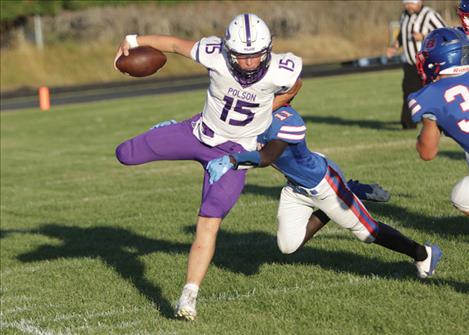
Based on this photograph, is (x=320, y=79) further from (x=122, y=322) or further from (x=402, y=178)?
(x=122, y=322)

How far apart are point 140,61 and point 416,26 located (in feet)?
25.8

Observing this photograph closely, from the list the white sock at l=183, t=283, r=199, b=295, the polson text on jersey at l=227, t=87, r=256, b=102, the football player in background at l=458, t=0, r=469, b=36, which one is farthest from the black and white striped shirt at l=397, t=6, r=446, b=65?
the white sock at l=183, t=283, r=199, b=295

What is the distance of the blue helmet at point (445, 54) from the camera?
5.11 meters

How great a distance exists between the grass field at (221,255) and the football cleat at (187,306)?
0.27 feet

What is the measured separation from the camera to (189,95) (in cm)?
2453

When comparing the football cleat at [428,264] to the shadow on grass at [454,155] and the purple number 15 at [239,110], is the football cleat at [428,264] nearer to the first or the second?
the purple number 15 at [239,110]

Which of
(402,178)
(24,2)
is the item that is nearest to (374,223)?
(402,178)

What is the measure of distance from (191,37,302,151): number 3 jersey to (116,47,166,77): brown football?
477 millimetres

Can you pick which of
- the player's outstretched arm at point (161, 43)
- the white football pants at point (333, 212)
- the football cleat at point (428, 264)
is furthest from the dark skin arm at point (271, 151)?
the football cleat at point (428, 264)

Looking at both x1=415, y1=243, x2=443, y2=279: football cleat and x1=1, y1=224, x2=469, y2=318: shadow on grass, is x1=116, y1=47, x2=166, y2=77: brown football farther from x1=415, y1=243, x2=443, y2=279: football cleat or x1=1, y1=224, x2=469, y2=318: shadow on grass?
x1=415, y1=243, x2=443, y2=279: football cleat

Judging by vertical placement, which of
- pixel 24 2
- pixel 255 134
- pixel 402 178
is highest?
pixel 255 134

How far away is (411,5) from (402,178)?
4.33 m

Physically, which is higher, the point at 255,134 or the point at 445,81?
the point at 445,81

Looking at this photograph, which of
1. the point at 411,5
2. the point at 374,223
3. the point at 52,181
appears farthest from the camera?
the point at 411,5
